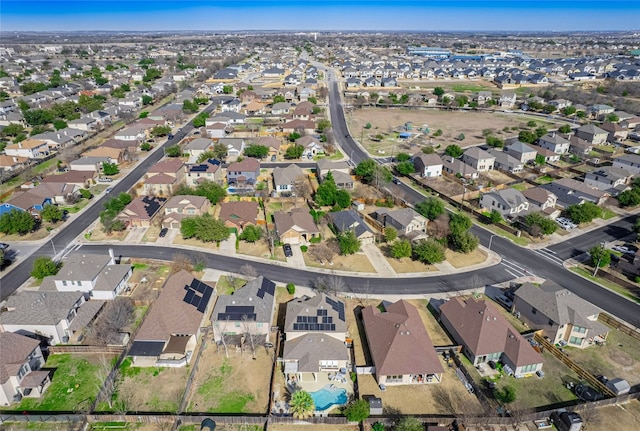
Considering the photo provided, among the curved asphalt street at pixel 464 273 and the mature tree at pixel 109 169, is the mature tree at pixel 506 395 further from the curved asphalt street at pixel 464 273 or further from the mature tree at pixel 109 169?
the mature tree at pixel 109 169

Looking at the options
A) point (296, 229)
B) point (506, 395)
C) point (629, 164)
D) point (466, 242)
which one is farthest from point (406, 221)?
point (629, 164)

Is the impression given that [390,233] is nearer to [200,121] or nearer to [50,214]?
[50,214]

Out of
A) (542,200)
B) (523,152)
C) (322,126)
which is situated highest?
(322,126)

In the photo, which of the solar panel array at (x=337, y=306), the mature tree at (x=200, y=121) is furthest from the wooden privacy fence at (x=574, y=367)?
the mature tree at (x=200, y=121)

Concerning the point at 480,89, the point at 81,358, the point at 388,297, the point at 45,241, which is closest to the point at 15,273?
the point at 45,241

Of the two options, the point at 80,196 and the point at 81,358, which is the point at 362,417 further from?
the point at 80,196

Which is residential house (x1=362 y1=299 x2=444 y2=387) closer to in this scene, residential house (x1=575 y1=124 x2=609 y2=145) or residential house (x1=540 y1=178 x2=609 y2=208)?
→ residential house (x1=540 y1=178 x2=609 y2=208)

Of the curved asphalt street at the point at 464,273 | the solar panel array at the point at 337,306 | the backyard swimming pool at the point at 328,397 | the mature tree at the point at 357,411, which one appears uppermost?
the solar panel array at the point at 337,306
